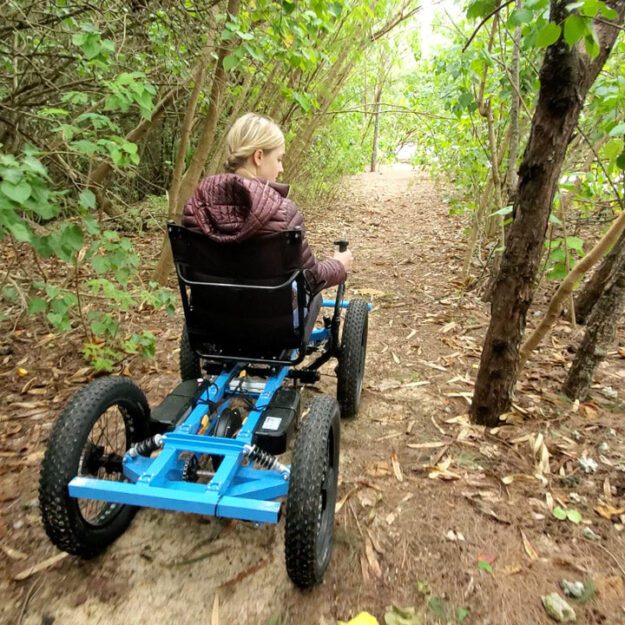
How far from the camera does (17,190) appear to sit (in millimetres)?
1562

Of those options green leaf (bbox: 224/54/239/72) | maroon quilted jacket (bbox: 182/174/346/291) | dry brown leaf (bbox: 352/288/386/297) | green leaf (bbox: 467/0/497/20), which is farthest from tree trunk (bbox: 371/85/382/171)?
maroon quilted jacket (bbox: 182/174/346/291)

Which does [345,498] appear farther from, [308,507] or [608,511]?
[608,511]

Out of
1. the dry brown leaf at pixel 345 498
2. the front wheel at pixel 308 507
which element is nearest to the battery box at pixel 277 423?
the front wheel at pixel 308 507

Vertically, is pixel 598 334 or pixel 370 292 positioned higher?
pixel 598 334

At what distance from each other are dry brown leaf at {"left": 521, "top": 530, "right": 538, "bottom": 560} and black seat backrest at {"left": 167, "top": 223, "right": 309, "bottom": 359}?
1.34 m

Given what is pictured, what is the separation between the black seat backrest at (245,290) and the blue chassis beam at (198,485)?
33cm

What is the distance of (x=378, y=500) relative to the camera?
2213mm

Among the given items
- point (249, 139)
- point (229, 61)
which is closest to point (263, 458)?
point (249, 139)

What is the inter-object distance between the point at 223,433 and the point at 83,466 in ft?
1.92

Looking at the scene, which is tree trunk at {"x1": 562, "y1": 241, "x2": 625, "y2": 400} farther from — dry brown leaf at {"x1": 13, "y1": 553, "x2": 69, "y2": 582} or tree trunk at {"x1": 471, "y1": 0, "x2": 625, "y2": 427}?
dry brown leaf at {"x1": 13, "y1": 553, "x2": 69, "y2": 582}

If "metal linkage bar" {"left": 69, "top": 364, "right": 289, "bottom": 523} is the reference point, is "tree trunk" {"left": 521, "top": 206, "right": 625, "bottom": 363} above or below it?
above

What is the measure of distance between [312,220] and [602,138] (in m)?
6.45

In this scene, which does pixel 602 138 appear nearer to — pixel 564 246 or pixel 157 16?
pixel 564 246

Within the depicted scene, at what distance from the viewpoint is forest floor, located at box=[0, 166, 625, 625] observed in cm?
167
